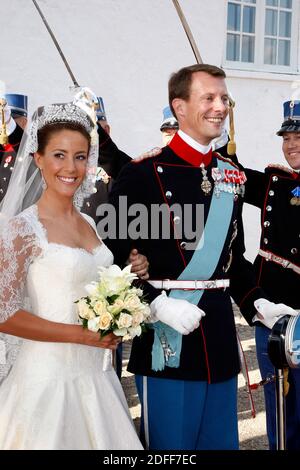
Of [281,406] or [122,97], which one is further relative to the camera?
[122,97]

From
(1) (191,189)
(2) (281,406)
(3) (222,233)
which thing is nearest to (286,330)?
(2) (281,406)

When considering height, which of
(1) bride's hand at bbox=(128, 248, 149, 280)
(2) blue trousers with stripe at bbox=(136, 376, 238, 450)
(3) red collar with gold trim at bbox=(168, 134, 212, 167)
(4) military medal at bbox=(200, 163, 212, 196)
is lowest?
(2) blue trousers with stripe at bbox=(136, 376, 238, 450)

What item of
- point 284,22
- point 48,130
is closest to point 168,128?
point 48,130

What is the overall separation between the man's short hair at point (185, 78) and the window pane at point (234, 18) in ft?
23.6

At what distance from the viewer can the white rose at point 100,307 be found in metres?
2.43

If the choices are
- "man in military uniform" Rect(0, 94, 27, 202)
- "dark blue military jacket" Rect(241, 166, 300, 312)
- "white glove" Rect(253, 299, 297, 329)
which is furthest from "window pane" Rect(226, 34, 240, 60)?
"white glove" Rect(253, 299, 297, 329)

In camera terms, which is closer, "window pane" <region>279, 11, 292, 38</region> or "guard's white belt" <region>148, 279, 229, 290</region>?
"guard's white belt" <region>148, 279, 229, 290</region>

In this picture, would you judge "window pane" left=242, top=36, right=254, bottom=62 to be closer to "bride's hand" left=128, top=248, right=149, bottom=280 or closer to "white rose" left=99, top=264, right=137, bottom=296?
"bride's hand" left=128, top=248, right=149, bottom=280

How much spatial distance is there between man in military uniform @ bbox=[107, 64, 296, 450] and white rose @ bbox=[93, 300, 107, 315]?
0.75 ft

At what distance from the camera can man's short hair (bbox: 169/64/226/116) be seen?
9.12 ft

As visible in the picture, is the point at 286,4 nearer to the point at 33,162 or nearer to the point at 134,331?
the point at 33,162

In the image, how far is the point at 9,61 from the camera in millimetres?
8125
